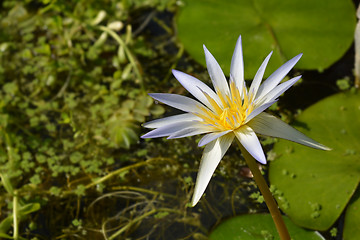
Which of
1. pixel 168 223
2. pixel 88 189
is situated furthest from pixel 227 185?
pixel 88 189

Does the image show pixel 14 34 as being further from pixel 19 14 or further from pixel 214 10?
pixel 214 10

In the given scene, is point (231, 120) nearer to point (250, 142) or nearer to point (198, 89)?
point (250, 142)

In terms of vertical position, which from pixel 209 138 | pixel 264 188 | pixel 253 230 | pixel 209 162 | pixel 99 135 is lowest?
pixel 253 230

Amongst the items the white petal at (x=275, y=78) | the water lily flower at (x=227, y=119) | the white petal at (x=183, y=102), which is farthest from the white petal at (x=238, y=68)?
the white petal at (x=183, y=102)

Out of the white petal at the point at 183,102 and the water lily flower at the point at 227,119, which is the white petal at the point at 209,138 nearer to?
the water lily flower at the point at 227,119

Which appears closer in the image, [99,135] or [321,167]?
[321,167]

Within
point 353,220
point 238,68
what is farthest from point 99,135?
point 353,220

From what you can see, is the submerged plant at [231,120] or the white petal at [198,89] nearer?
the submerged plant at [231,120]
